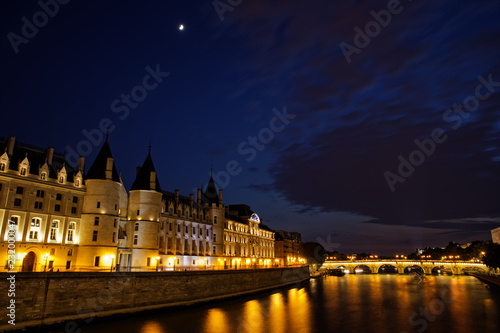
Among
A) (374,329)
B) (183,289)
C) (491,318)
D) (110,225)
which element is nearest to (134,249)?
(110,225)

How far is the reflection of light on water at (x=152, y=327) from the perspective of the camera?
3362cm

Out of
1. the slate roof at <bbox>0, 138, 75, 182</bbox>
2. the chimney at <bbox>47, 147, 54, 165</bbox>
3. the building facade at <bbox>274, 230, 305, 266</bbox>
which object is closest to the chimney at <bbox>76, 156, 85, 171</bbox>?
the slate roof at <bbox>0, 138, 75, 182</bbox>

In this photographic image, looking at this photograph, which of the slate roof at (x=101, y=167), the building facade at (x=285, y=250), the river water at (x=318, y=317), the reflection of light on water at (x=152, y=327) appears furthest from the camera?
the building facade at (x=285, y=250)

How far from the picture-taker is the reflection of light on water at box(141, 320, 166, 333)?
33625 mm

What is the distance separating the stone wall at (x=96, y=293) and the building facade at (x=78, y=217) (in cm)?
329

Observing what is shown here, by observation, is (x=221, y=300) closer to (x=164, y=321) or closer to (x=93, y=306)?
(x=164, y=321)

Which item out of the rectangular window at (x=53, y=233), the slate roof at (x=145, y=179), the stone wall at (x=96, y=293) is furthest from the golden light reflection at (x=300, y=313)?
the rectangular window at (x=53, y=233)

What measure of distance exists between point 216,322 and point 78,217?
23.3 metres

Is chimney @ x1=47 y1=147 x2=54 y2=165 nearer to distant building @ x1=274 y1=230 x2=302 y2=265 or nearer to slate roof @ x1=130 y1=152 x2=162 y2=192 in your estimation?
slate roof @ x1=130 y1=152 x2=162 y2=192

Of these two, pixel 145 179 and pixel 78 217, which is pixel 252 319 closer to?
pixel 78 217

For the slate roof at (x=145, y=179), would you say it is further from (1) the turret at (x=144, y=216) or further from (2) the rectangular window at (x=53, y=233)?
(2) the rectangular window at (x=53, y=233)

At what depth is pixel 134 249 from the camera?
5575 cm

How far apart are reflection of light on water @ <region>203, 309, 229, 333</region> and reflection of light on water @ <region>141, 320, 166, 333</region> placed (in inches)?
172

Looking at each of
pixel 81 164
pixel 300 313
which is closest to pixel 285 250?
pixel 300 313
